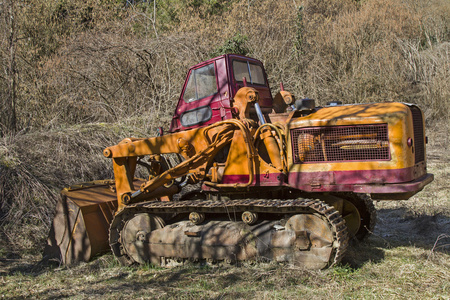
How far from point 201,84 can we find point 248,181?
1.54 meters

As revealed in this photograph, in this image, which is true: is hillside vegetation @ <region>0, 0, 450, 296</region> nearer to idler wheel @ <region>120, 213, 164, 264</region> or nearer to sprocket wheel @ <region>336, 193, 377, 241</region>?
sprocket wheel @ <region>336, 193, 377, 241</region>

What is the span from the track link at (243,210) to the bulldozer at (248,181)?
0.05ft

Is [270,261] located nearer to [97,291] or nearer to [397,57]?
[97,291]

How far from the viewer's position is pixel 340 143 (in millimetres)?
4375

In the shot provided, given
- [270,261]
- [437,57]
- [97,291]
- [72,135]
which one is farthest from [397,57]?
[97,291]

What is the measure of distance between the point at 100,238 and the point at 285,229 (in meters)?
2.71

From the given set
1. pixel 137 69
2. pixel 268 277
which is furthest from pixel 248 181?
pixel 137 69

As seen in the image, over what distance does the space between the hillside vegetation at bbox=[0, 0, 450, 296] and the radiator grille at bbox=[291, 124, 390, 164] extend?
3.34m

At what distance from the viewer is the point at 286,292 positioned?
3824 mm

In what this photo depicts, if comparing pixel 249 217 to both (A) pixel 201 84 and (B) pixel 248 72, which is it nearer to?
(A) pixel 201 84

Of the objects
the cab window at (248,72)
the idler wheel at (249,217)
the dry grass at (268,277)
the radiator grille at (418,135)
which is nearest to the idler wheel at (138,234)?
the dry grass at (268,277)

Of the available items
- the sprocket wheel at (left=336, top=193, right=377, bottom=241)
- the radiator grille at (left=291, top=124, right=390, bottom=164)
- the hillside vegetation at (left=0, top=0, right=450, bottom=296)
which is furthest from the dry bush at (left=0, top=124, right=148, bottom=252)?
the sprocket wheel at (left=336, top=193, right=377, bottom=241)

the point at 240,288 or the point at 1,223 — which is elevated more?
the point at 1,223

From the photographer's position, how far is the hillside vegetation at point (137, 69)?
762 cm
